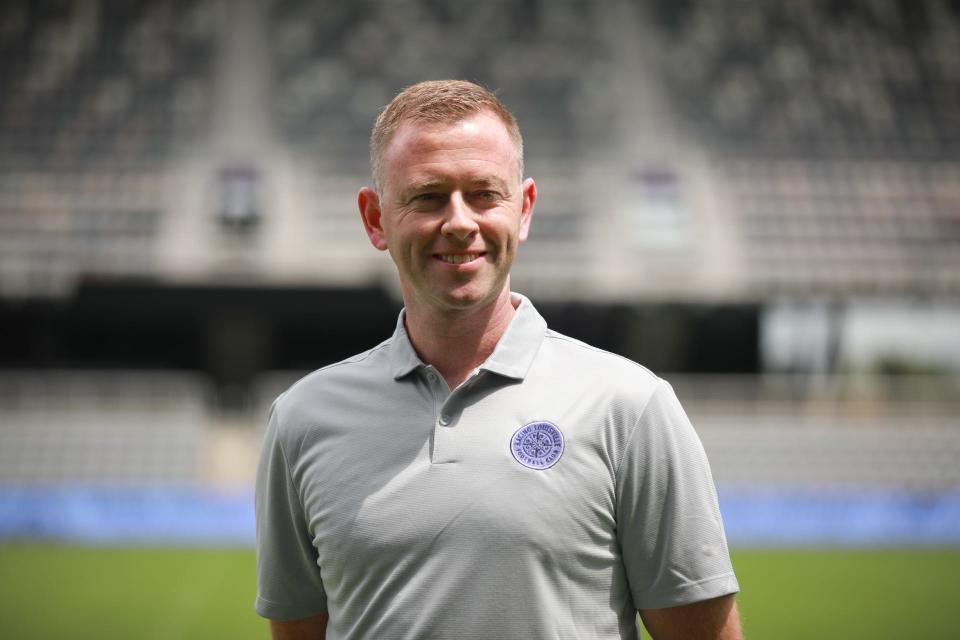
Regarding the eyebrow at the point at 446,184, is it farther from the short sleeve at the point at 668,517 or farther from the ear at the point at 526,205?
the short sleeve at the point at 668,517

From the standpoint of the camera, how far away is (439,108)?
70.6 inches

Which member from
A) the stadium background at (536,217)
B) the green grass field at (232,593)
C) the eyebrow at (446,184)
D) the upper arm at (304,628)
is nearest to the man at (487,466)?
the eyebrow at (446,184)

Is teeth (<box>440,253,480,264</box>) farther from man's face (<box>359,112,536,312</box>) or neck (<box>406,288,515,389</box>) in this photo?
neck (<box>406,288,515,389</box>)

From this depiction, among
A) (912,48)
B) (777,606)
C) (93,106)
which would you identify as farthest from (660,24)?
(777,606)

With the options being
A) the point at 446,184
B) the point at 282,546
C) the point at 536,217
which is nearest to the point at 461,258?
the point at 446,184

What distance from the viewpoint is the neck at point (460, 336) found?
6.26 ft

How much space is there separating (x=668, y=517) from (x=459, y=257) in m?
0.58

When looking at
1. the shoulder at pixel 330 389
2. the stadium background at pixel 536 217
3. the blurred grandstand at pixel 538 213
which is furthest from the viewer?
the blurred grandstand at pixel 538 213

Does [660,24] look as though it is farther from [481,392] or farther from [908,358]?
[481,392]

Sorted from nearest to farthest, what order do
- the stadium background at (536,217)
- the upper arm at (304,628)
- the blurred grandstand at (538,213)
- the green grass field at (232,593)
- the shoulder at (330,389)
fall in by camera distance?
the shoulder at (330,389), the upper arm at (304,628), the green grass field at (232,593), the stadium background at (536,217), the blurred grandstand at (538,213)

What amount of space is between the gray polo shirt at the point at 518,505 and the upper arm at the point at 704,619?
34 mm

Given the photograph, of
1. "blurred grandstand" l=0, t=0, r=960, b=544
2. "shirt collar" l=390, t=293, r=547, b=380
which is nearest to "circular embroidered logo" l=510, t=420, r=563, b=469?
"shirt collar" l=390, t=293, r=547, b=380

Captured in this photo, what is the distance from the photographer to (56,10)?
2192 cm

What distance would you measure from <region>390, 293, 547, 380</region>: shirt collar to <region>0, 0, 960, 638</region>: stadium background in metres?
13.7
